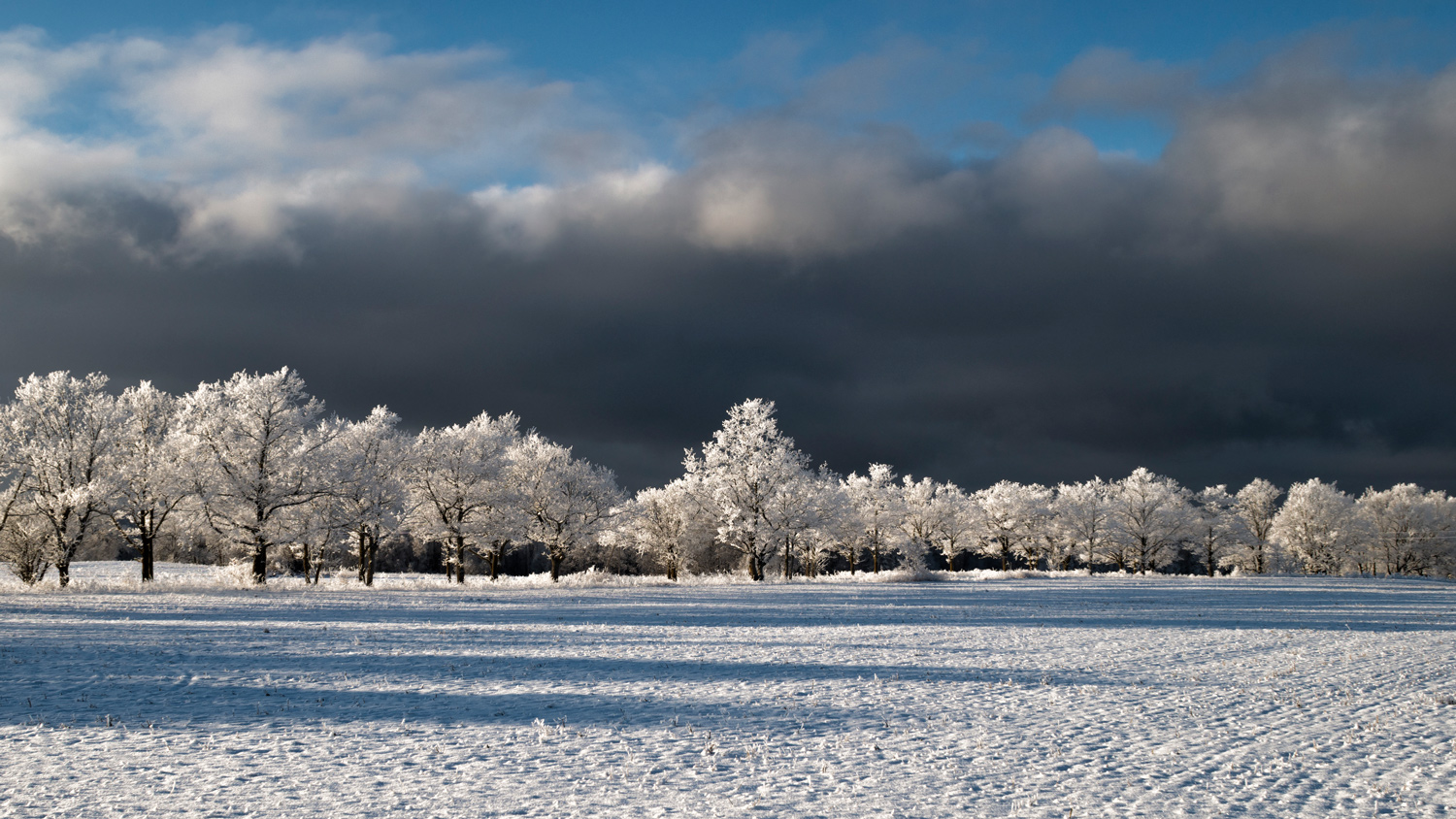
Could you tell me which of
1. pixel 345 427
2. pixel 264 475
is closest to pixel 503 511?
pixel 345 427

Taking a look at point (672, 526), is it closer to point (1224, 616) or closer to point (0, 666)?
point (1224, 616)

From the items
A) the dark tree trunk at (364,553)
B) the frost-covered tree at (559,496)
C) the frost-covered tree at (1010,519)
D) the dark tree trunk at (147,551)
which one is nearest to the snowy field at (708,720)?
the dark tree trunk at (147,551)

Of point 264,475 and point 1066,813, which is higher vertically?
point 264,475

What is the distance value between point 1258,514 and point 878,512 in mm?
61355

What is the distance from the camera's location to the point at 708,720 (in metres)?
11.4

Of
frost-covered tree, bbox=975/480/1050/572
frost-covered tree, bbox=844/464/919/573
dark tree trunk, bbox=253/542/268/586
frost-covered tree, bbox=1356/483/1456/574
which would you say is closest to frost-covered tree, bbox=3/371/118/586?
dark tree trunk, bbox=253/542/268/586

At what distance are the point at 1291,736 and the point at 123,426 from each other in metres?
55.6

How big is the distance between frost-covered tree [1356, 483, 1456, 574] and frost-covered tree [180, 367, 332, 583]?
129238 mm

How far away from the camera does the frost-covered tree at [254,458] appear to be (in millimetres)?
43781

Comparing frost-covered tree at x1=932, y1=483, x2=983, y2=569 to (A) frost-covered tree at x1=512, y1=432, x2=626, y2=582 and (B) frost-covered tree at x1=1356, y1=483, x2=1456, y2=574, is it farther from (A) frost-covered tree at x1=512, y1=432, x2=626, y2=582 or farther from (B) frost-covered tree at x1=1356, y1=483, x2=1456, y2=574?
(B) frost-covered tree at x1=1356, y1=483, x2=1456, y2=574

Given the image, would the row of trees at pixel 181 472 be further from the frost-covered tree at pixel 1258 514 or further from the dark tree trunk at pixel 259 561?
the frost-covered tree at pixel 1258 514

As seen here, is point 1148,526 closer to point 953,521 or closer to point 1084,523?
point 1084,523

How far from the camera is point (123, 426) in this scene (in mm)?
46344

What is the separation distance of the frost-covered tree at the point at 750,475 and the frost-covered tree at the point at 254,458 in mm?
27866
